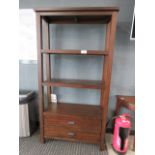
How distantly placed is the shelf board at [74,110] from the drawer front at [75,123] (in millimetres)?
53

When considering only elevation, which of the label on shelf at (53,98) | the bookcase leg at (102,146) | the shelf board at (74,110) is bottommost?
the bookcase leg at (102,146)

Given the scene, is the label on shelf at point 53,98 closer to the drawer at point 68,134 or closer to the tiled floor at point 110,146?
the drawer at point 68,134

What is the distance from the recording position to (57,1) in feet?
5.53

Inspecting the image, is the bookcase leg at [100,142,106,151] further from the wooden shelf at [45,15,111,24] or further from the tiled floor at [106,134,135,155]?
the wooden shelf at [45,15,111,24]

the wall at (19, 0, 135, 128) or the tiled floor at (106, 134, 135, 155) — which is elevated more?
the wall at (19, 0, 135, 128)

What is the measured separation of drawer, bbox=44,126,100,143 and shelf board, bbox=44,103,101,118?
0.22 metres

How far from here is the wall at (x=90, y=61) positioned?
167 centimetres

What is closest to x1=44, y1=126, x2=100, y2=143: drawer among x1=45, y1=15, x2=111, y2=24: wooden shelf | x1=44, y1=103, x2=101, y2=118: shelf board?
x1=44, y1=103, x2=101, y2=118: shelf board

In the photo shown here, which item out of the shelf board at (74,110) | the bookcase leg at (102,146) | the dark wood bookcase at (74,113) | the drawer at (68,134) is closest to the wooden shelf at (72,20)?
the dark wood bookcase at (74,113)

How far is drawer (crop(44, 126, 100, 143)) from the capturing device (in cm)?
152
